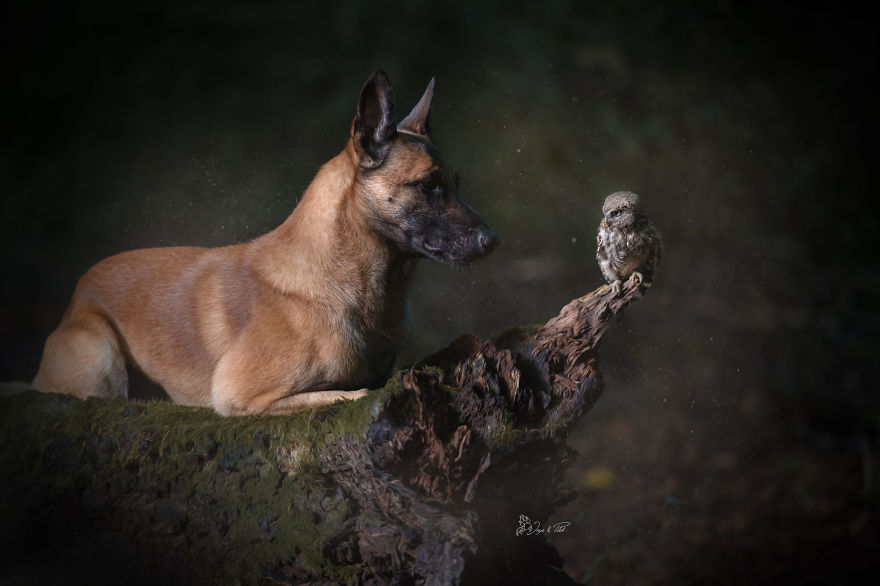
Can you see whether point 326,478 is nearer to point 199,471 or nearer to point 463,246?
point 199,471

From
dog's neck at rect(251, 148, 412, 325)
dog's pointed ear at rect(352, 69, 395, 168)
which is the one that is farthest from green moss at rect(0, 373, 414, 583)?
dog's pointed ear at rect(352, 69, 395, 168)

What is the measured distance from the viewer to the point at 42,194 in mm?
2992

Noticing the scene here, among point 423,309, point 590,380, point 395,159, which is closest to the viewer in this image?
point 590,380

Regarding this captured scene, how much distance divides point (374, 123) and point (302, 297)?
0.68 metres

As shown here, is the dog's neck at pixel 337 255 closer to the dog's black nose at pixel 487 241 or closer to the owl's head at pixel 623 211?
the dog's black nose at pixel 487 241

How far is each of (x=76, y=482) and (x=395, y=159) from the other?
1.61 m

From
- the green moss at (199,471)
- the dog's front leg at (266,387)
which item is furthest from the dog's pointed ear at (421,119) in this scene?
the green moss at (199,471)

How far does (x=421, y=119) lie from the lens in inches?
97.9

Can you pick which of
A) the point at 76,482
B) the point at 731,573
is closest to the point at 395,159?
the point at 76,482

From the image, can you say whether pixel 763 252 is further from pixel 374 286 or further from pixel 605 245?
pixel 374 286

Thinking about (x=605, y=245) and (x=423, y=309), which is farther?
(x=423, y=309)

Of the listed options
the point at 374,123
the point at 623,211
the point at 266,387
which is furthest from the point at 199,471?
the point at 623,211

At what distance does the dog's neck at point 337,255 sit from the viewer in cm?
228

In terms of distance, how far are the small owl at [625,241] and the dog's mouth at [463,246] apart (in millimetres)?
369
